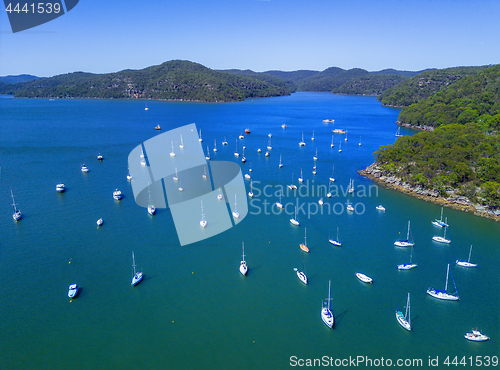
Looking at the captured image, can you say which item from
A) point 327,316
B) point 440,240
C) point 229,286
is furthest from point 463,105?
point 229,286

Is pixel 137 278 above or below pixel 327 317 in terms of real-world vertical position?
above

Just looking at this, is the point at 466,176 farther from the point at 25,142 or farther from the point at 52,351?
the point at 25,142

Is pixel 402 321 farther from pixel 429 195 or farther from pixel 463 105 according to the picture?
pixel 463 105

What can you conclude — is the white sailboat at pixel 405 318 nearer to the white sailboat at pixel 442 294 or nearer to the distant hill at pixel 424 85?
the white sailboat at pixel 442 294

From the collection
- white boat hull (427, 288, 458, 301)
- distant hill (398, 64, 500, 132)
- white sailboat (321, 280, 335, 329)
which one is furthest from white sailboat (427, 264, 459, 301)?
distant hill (398, 64, 500, 132)

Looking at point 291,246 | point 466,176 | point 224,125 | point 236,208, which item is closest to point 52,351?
point 291,246

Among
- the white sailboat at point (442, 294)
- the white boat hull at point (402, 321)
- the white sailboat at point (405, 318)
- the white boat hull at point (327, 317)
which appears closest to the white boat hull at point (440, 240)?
the white sailboat at point (442, 294)
